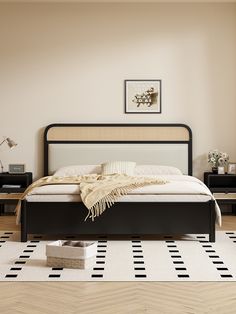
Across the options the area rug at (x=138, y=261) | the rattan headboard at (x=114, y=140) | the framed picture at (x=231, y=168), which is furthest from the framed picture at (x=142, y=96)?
the area rug at (x=138, y=261)

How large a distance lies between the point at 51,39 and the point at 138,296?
4131 millimetres

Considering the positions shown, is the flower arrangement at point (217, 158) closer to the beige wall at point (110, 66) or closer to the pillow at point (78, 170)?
the beige wall at point (110, 66)

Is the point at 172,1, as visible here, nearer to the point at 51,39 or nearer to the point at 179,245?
the point at 51,39

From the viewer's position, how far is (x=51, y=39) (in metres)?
6.83

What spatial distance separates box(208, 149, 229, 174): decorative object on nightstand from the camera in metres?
6.64

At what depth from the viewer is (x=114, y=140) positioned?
22.2 ft

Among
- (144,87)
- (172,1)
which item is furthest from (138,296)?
(172,1)

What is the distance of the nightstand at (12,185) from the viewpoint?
252 inches

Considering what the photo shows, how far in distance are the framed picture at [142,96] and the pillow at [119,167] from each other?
0.84 metres

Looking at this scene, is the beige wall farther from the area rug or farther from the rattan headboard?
the area rug

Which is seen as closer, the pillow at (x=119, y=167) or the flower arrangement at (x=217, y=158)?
the pillow at (x=119, y=167)

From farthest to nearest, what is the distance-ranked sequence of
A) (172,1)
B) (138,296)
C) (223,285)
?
(172,1), (223,285), (138,296)

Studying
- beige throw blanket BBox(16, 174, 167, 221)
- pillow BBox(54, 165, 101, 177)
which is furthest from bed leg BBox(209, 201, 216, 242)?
pillow BBox(54, 165, 101, 177)

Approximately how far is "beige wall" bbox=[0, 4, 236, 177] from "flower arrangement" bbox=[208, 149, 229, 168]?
0.58ft
